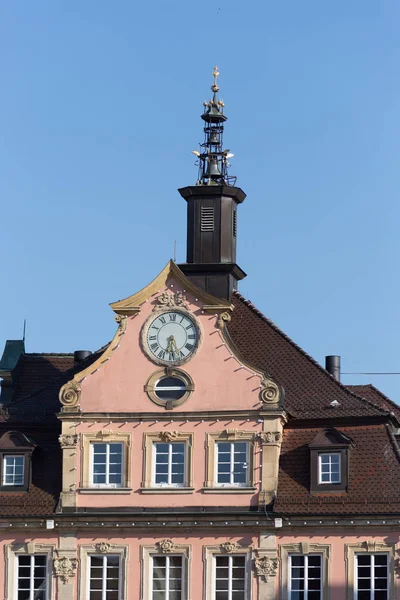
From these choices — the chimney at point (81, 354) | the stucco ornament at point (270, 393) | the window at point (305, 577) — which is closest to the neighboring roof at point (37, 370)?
the chimney at point (81, 354)

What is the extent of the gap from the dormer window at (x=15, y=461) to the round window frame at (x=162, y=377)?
17.8ft

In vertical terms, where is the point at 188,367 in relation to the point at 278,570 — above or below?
above

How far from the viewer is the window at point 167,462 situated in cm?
9894

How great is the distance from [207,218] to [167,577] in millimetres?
16885

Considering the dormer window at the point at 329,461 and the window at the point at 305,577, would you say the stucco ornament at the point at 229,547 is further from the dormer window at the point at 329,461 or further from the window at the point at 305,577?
the dormer window at the point at 329,461

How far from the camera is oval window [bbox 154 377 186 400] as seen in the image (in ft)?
328

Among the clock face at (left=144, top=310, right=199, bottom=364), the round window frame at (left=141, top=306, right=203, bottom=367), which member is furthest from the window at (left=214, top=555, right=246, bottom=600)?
the clock face at (left=144, top=310, right=199, bottom=364)

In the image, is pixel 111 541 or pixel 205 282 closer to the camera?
pixel 111 541

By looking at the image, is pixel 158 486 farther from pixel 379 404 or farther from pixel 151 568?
pixel 379 404

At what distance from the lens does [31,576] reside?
98.9 metres

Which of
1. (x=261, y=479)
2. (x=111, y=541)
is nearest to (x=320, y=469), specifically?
(x=261, y=479)

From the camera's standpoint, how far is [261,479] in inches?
3866

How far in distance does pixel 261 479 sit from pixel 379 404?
11286mm

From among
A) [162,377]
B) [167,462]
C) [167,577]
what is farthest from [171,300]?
[167,577]
